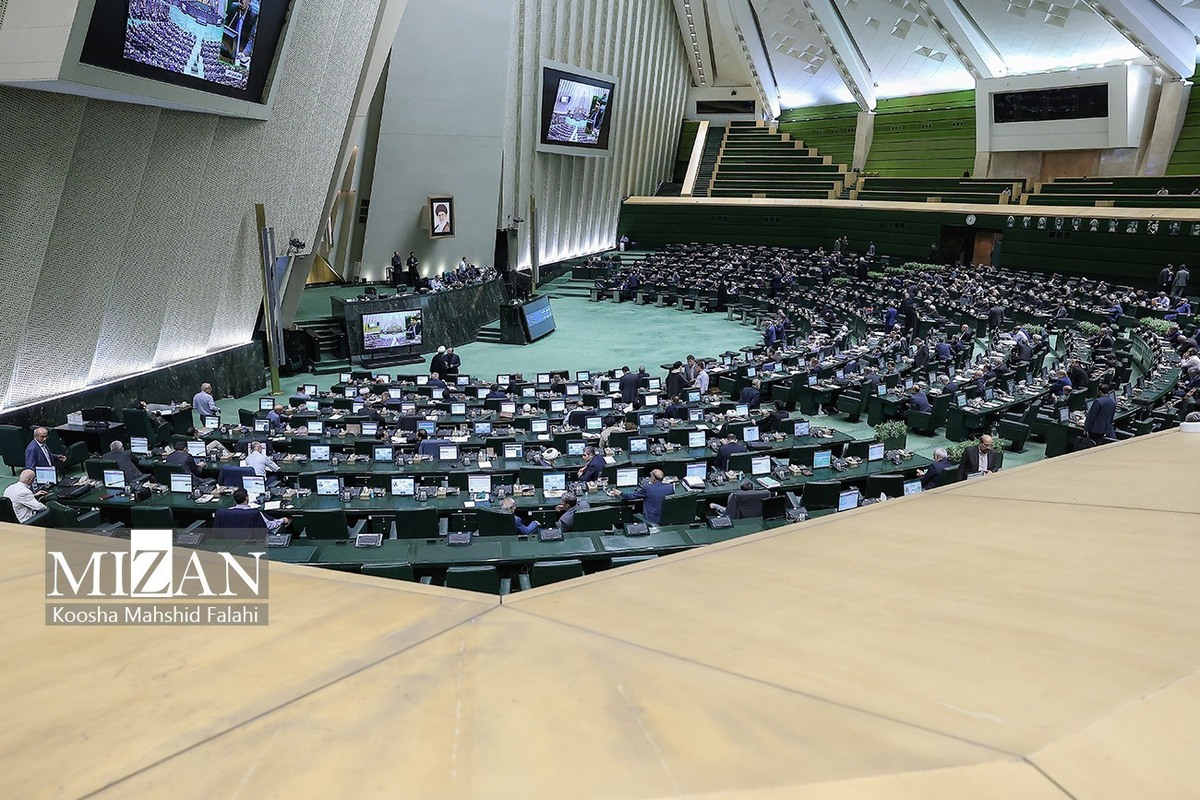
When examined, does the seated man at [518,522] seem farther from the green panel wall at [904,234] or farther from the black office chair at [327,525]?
the green panel wall at [904,234]

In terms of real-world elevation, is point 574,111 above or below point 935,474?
above

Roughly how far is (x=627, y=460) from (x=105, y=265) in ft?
31.2

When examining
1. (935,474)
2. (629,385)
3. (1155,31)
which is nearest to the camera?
(935,474)

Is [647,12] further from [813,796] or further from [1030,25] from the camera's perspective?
[813,796]

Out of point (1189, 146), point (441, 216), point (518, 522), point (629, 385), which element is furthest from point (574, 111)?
point (518, 522)

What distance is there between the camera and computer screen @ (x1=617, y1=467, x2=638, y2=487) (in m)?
10.1

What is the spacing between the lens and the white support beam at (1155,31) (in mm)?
28078

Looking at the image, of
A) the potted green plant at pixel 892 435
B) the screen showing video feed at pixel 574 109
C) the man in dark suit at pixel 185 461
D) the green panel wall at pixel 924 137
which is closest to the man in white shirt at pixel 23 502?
the man in dark suit at pixel 185 461

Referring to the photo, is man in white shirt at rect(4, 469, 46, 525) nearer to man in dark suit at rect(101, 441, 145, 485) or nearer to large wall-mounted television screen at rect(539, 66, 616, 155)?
Answer: man in dark suit at rect(101, 441, 145, 485)

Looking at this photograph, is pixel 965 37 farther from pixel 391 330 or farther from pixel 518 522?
pixel 518 522

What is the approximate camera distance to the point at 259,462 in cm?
1067

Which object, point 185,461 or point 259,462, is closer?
point 259,462

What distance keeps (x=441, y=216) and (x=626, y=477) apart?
19.4m

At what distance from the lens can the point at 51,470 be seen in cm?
1011
